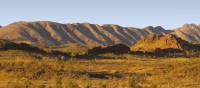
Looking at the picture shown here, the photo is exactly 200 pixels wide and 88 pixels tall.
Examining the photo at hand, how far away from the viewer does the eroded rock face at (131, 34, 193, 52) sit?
407 feet

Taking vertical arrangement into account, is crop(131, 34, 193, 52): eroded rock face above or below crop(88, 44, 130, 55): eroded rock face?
above

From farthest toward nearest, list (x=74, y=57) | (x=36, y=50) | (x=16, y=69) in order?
(x=36, y=50) → (x=74, y=57) → (x=16, y=69)

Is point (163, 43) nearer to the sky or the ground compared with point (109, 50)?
nearer to the sky

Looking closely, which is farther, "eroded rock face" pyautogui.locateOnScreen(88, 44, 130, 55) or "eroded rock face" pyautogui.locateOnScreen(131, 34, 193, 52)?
"eroded rock face" pyautogui.locateOnScreen(131, 34, 193, 52)

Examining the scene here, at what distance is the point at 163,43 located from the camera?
13012 cm

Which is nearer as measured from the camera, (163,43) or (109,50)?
(109,50)

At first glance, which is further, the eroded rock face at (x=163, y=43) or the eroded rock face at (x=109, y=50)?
the eroded rock face at (x=163, y=43)

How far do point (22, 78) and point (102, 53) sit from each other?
56.8m

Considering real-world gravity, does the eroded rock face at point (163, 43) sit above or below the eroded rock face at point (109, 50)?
above

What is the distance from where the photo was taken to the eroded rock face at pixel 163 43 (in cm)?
12406

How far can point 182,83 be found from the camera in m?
43.2

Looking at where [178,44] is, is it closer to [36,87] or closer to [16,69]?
[16,69]

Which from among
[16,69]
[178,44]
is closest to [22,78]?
[16,69]

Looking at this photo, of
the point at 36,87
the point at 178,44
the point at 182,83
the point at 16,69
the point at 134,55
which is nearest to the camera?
the point at 36,87
